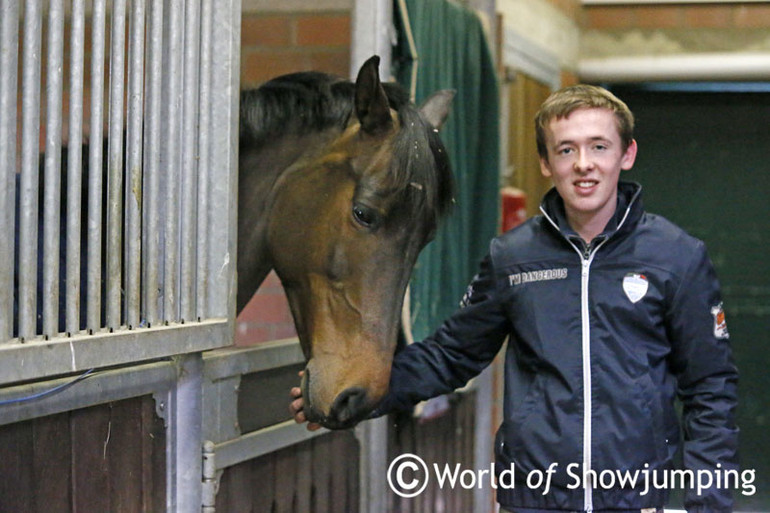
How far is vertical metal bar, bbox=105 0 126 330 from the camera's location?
1548 mm

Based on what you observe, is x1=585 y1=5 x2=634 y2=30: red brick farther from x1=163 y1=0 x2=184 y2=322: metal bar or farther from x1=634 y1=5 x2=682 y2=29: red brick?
x1=163 y1=0 x2=184 y2=322: metal bar

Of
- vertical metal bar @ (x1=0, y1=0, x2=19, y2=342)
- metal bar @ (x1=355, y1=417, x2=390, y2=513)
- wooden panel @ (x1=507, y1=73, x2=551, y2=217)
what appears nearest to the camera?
vertical metal bar @ (x1=0, y1=0, x2=19, y2=342)

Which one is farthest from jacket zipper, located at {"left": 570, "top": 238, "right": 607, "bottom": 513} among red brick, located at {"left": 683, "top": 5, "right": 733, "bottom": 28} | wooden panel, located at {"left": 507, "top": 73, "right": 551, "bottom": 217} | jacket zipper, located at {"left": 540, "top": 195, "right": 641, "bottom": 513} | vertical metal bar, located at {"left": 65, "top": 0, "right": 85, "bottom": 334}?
red brick, located at {"left": 683, "top": 5, "right": 733, "bottom": 28}

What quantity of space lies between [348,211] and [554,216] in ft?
1.17

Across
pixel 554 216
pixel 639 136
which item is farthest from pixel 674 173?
pixel 554 216

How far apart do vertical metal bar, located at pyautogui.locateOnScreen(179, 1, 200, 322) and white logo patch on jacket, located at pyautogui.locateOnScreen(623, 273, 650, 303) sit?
72 centimetres

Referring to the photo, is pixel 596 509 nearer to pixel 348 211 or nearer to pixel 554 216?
pixel 554 216

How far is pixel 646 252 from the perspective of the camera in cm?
181

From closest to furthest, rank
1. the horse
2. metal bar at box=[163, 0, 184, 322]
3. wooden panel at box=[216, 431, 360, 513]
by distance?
1. metal bar at box=[163, 0, 184, 322]
2. the horse
3. wooden panel at box=[216, 431, 360, 513]

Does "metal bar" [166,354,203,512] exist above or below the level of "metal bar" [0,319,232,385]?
below

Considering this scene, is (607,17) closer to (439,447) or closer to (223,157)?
(439,447)

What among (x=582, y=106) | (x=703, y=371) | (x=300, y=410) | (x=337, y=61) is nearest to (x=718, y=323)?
(x=703, y=371)

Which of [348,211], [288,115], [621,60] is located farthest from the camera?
[621,60]

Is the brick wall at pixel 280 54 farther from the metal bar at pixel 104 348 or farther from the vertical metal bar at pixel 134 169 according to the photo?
the vertical metal bar at pixel 134 169
